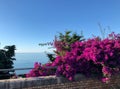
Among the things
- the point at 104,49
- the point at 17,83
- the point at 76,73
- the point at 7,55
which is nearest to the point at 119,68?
the point at 104,49

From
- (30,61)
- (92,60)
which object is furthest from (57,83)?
(30,61)

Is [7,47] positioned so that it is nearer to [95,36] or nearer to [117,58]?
[95,36]

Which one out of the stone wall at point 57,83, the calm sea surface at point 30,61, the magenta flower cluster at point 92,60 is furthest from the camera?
the calm sea surface at point 30,61

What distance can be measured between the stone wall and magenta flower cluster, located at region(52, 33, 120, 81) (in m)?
0.19

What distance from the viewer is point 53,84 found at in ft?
18.6

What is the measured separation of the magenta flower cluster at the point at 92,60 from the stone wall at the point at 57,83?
19 centimetres

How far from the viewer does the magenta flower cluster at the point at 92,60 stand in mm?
6098

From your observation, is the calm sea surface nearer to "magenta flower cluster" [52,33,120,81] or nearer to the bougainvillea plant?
the bougainvillea plant

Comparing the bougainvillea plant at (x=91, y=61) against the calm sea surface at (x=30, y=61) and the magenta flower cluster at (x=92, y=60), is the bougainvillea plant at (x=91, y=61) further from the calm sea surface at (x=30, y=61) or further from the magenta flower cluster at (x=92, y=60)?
the calm sea surface at (x=30, y=61)

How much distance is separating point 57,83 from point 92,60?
1291mm

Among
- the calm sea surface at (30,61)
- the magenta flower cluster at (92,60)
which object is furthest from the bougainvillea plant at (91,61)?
the calm sea surface at (30,61)

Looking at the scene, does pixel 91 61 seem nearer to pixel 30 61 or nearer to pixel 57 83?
pixel 57 83

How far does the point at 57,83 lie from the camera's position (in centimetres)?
574

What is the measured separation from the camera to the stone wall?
5148 millimetres
